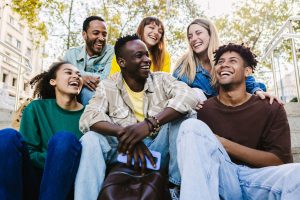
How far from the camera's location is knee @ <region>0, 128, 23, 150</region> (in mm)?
2121

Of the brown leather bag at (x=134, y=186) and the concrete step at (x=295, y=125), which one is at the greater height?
the concrete step at (x=295, y=125)

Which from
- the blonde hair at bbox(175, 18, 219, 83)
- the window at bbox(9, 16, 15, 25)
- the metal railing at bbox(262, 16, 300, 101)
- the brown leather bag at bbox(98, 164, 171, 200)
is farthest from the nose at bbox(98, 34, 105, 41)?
the window at bbox(9, 16, 15, 25)

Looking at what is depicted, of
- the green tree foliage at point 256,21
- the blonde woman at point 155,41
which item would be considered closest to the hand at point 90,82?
the blonde woman at point 155,41

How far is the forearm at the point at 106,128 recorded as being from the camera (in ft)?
7.47

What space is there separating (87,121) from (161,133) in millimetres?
587

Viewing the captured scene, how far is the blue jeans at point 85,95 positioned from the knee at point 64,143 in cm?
120

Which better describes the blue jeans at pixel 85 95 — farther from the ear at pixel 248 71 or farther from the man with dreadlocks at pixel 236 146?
the ear at pixel 248 71

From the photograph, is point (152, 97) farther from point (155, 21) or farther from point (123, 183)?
point (155, 21)

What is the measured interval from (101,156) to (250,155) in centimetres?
105

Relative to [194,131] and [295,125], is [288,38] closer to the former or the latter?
[295,125]

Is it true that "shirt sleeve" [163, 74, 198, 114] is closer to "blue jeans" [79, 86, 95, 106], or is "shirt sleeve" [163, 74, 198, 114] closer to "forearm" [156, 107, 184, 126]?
"forearm" [156, 107, 184, 126]

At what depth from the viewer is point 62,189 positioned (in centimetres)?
207

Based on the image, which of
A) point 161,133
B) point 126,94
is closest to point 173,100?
point 161,133

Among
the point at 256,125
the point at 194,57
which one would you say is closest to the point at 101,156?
the point at 256,125
